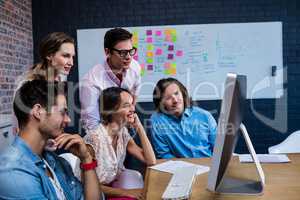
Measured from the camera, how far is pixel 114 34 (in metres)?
2.79

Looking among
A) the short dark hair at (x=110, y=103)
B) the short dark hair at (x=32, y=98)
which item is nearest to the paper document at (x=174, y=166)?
the short dark hair at (x=110, y=103)

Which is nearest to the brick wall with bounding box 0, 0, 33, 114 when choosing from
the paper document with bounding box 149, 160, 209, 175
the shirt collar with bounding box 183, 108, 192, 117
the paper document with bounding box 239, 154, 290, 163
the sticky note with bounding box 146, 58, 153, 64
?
the sticky note with bounding box 146, 58, 153, 64

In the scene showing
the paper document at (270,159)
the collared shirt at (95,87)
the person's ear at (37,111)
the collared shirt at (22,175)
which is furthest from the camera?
the collared shirt at (95,87)

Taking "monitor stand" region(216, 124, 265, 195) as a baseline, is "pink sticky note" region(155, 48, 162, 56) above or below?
above

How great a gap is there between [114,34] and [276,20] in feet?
8.16

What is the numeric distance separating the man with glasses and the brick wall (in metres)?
1.13

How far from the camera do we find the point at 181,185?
150 cm

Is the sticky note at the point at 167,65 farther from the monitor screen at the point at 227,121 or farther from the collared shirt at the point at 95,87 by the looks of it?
the monitor screen at the point at 227,121

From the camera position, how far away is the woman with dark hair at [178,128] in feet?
9.04

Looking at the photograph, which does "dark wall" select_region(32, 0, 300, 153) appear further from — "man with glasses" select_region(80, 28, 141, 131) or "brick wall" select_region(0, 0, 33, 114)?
"man with glasses" select_region(80, 28, 141, 131)

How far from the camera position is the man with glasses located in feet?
9.14

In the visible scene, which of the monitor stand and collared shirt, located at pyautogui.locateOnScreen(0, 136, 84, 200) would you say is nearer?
collared shirt, located at pyautogui.locateOnScreen(0, 136, 84, 200)

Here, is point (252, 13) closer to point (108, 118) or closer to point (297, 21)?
point (297, 21)

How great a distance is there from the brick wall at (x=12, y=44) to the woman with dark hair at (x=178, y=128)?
1727 mm
